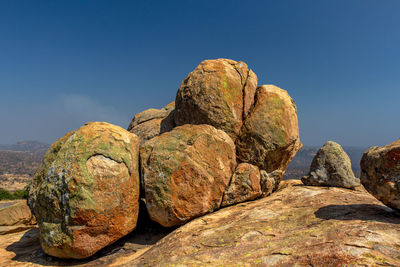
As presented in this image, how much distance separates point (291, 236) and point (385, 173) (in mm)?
3885

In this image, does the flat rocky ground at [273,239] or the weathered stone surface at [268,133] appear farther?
the weathered stone surface at [268,133]

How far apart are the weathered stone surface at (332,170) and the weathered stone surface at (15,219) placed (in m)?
20.1

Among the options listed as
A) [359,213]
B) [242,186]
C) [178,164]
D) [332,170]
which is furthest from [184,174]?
[332,170]

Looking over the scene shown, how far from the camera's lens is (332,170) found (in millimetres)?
14555

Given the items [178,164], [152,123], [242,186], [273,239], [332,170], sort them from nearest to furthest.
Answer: [273,239] → [178,164] → [242,186] → [332,170] → [152,123]

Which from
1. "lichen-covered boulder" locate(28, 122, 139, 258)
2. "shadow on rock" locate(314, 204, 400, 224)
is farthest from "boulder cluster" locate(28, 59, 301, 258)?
"shadow on rock" locate(314, 204, 400, 224)

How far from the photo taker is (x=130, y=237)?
1196cm

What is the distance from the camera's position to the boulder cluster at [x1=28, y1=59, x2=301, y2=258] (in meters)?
10.2

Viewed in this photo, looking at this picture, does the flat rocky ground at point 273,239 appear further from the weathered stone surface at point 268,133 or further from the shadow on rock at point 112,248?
the weathered stone surface at point 268,133

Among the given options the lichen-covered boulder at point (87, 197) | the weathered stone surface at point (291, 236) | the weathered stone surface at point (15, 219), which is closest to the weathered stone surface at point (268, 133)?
the weathered stone surface at point (291, 236)

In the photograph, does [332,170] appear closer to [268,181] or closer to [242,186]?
[268,181]

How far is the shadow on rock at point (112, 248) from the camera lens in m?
10.7

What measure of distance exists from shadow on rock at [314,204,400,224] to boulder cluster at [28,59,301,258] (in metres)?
4.39

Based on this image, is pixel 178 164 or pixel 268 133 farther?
pixel 268 133
